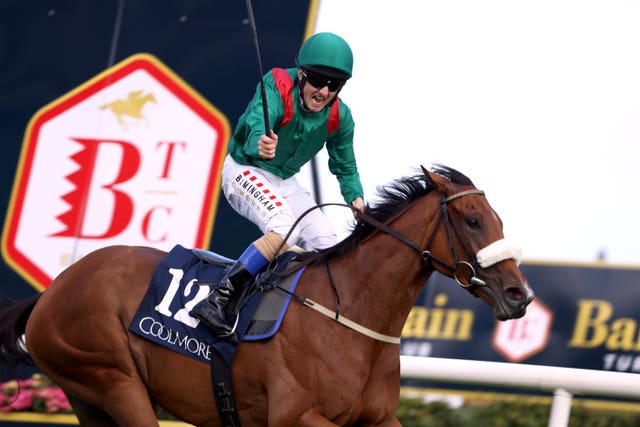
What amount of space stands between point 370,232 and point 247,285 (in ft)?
1.64

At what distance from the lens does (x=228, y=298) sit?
12.7 ft

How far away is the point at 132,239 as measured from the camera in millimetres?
5965

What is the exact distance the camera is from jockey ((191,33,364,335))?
389 cm

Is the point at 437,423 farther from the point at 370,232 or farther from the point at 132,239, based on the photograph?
the point at 132,239

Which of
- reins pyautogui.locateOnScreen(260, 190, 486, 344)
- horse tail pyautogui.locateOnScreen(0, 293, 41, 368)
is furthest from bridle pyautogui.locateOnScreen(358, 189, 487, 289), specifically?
horse tail pyautogui.locateOnScreen(0, 293, 41, 368)

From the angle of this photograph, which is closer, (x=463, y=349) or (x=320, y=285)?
(x=320, y=285)

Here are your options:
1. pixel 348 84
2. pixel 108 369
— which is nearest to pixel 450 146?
pixel 348 84

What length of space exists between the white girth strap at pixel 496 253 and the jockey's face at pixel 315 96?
89cm

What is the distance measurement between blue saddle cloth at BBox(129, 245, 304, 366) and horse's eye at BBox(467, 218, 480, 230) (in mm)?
677

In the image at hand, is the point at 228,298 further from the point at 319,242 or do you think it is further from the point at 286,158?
the point at 286,158

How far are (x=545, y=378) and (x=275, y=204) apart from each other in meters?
1.36

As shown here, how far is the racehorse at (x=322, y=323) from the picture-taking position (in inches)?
145

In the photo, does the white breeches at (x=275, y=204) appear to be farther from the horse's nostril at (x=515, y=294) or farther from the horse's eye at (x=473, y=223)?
the horse's nostril at (x=515, y=294)

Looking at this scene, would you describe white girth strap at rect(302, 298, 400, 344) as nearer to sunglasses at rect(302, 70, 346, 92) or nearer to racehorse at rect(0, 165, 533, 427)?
racehorse at rect(0, 165, 533, 427)
